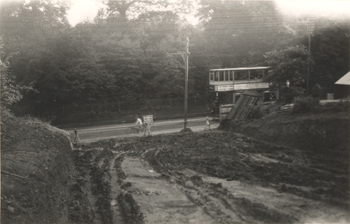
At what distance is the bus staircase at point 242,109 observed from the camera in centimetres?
2555

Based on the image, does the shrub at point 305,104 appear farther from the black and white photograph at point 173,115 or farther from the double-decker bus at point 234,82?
the double-decker bus at point 234,82

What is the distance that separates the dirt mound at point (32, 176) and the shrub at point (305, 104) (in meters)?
13.1

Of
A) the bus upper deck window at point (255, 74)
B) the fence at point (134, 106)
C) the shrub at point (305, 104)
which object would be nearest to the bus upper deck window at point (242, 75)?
the bus upper deck window at point (255, 74)

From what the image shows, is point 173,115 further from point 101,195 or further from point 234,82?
point 101,195

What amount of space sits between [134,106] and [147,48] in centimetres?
689

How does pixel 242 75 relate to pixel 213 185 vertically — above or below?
above

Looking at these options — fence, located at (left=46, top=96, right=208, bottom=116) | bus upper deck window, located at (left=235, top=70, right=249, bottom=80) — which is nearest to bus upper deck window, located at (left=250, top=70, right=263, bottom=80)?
bus upper deck window, located at (left=235, top=70, right=249, bottom=80)

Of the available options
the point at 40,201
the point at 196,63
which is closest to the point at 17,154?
the point at 40,201

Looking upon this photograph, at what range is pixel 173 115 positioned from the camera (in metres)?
37.2

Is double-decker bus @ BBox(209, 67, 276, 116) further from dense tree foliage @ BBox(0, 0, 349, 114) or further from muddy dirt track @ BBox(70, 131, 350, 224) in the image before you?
muddy dirt track @ BBox(70, 131, 350, 224)

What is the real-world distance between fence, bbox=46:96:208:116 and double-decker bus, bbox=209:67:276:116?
19.6 ft

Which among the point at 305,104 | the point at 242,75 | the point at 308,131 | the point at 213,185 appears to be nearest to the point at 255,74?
the point at 242,75

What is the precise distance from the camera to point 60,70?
101 feet

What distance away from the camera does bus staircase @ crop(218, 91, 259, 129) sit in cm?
2555
